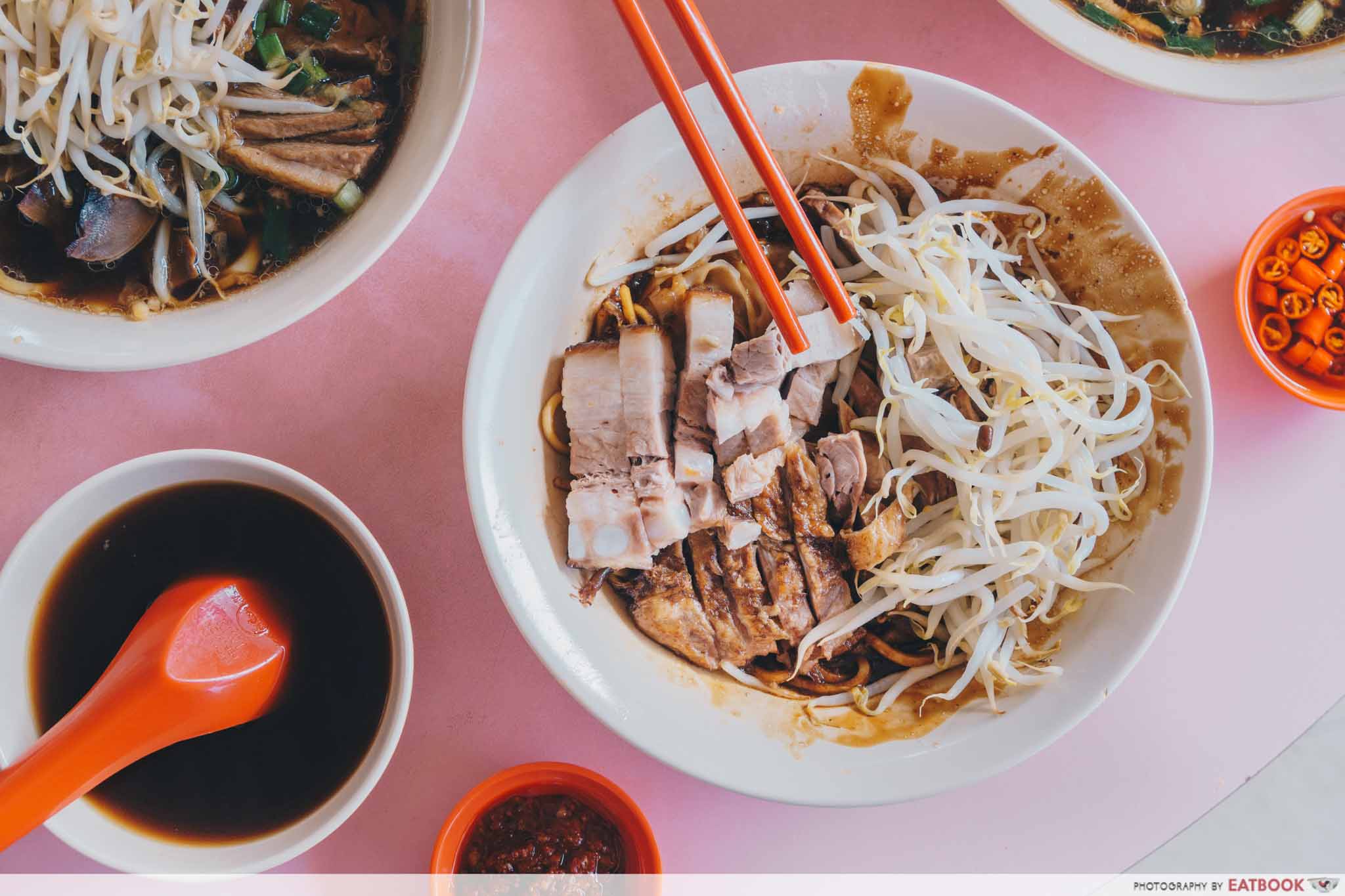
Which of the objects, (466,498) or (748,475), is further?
(466,498)

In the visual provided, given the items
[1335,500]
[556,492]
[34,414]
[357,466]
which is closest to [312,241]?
[357,466]

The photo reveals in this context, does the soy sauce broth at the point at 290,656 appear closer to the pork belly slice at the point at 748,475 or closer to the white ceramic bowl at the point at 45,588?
the white ceramic bowl at the point at 45,588

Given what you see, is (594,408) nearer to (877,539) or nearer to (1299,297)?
(877,539)

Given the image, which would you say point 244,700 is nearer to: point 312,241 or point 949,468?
point 312,241

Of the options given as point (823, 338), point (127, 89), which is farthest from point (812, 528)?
point (127, 89)

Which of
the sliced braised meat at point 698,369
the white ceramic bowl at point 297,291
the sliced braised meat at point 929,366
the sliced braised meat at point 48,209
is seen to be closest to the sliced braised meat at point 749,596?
the sliced braised meat at point 698,369

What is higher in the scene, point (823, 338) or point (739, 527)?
point (823, 338)
